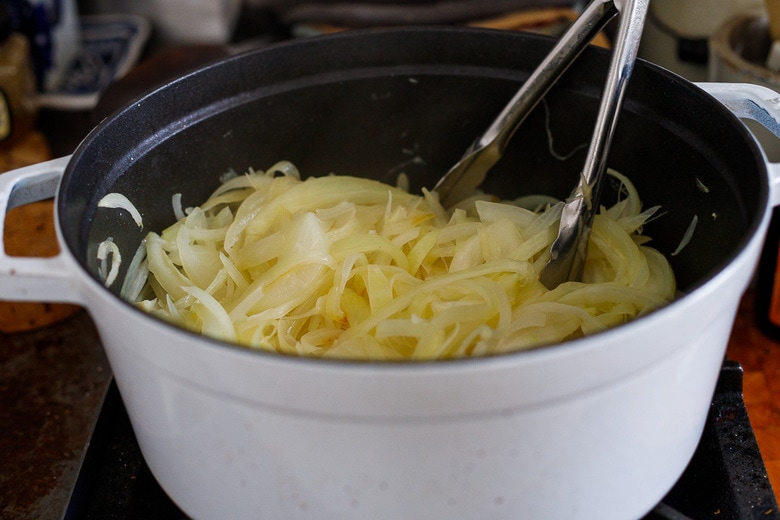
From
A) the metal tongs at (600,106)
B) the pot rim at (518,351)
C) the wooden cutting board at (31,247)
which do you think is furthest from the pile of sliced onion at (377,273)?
the wooden cutting board at (31,247)

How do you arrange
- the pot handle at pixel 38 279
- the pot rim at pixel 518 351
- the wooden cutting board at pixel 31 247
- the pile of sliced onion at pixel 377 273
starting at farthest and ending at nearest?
the wooden cutting board at pixel 31 247, the pile of sliced onion at pixel 377 273, the pot handle at pixel 38 279, the pot rim at pixel 518 351

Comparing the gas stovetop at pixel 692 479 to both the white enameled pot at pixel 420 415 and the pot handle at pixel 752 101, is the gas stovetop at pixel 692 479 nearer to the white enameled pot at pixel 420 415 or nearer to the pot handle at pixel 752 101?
the white enameled pot at pixel 420 415

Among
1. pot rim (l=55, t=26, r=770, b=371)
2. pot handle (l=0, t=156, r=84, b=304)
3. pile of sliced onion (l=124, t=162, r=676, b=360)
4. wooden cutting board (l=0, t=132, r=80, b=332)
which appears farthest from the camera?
wooden cutting board (l=0, t=132, r=80, b=332)

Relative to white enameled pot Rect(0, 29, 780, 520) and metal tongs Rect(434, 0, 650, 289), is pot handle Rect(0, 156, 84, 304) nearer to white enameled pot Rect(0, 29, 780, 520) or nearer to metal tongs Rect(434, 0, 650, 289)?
white enameled pot Rect(0, 29, 780, 520)

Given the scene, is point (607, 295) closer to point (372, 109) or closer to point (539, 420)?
point (539, 420)

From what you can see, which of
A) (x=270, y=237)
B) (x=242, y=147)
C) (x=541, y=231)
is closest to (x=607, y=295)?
(x=541, y=231)

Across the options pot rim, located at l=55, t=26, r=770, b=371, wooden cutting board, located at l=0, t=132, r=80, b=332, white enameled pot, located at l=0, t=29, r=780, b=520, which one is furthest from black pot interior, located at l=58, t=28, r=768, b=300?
wooden cutting board, located at l=0, t=132, r=80, b=332
